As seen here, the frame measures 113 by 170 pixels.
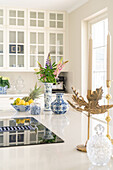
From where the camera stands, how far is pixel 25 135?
1511mm

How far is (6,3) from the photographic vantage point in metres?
4.66

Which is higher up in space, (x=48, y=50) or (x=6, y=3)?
(x=6, y=3)

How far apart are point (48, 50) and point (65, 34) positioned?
1.55 feet

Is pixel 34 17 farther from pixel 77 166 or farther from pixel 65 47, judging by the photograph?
pixel 77 166

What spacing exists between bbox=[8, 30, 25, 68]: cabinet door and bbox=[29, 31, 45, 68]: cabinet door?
0.50 feet

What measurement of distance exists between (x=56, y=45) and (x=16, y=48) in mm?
791

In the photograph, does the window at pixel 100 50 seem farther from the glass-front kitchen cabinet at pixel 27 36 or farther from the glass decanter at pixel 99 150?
the glass decanter at pixel 99 150

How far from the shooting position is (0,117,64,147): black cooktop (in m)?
1.38

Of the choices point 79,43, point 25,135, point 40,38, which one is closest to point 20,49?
point 40,38

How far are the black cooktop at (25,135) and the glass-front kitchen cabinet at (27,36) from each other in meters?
3.17

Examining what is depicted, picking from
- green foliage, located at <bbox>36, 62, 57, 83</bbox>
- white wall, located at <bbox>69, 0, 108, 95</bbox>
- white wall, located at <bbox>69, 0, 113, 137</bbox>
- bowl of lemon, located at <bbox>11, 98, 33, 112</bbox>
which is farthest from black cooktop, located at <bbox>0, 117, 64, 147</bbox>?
white wall, located at <bbox>69, 0, 108, 95</bbox>

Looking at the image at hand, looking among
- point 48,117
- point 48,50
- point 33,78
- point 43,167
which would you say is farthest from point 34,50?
point 43,167

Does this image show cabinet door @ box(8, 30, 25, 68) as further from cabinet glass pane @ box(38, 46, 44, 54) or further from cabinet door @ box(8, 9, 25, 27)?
cabinet glass pane @ box(38, 46, 44, 54)

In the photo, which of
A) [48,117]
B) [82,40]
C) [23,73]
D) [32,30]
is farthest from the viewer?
[23,73]
